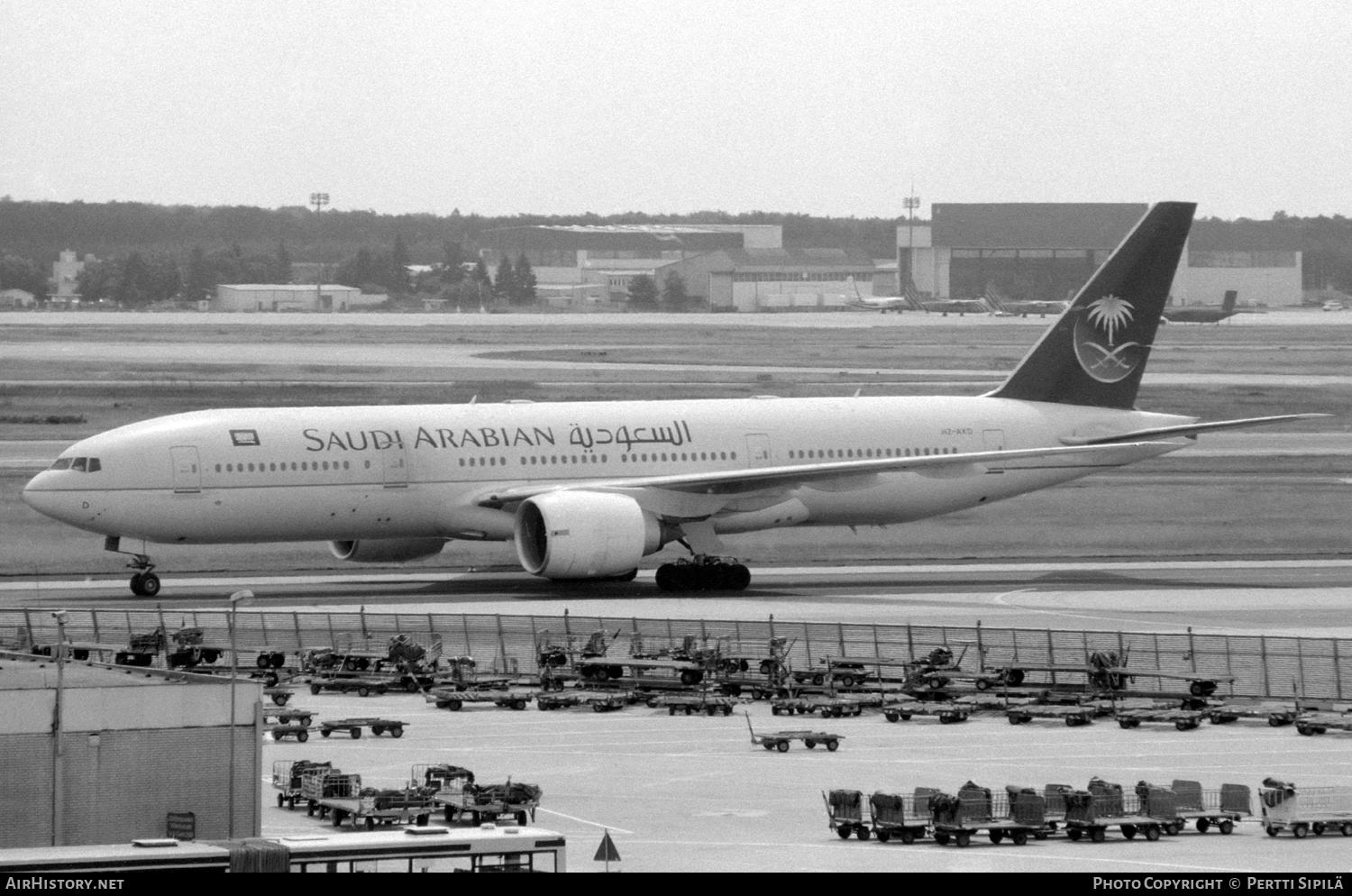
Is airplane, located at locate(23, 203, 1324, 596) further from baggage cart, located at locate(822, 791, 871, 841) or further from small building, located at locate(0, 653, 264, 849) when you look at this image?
small building, located at locate(0, 653, 264, 849)

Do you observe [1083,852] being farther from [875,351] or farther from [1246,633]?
[875,351]

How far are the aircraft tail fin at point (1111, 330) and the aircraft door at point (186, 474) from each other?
22.1m

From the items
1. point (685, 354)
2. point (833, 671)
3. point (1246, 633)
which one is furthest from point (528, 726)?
point (685, 354)

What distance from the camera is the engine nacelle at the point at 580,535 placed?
5128cm

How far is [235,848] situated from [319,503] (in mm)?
32558

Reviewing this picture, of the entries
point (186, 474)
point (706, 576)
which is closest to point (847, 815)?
point (706, 576)

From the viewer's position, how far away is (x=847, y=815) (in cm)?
2697

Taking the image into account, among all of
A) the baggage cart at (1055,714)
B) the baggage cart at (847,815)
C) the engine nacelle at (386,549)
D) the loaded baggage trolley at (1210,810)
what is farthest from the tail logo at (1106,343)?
the baggage cart at (847,815)

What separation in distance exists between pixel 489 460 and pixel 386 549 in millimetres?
3870

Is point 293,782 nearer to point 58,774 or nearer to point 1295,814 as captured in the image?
point 58,774

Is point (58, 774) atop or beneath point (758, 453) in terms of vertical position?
beneath

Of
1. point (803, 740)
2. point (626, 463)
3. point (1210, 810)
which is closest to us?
point (1210, 810)

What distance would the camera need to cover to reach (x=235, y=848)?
19781mm

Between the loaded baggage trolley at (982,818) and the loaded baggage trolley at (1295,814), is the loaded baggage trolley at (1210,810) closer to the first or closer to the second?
the loaded baggage trolley at (1295,814)
